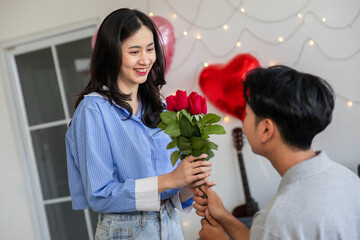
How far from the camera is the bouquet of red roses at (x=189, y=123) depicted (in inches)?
A: 49.8

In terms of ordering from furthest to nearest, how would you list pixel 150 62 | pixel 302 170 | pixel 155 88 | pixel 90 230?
pixel 90 230
pixel 155 88
pixel 150 62
pixel 302 170

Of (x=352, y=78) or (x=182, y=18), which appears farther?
(x=182, y=18)

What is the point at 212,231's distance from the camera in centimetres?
120

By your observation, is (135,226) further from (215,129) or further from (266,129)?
(266,129)

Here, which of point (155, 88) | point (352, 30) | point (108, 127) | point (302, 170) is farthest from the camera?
point (352, 30)

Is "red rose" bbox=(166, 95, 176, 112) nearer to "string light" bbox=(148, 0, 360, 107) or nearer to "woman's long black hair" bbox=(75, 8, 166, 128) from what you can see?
"woman's long black hair" bbox=(75, 8, 166, 128)

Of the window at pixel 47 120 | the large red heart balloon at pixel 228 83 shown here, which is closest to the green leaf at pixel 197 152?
the large red heart balloon at pixel 228 83

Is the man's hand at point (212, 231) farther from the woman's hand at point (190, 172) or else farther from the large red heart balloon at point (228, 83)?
the large red heart balloon at point (228, 83)

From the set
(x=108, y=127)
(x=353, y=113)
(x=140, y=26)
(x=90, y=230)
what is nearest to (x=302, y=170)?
(x=108, y=127)

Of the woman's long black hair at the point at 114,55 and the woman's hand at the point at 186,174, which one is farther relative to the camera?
the woman's long black hair at the point at 114,55

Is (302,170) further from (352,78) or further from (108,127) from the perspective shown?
(352,78)

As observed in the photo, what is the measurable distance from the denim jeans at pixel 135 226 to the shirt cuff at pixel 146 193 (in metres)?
0.09

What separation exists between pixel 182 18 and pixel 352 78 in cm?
120

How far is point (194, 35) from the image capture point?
2863 millimetres
